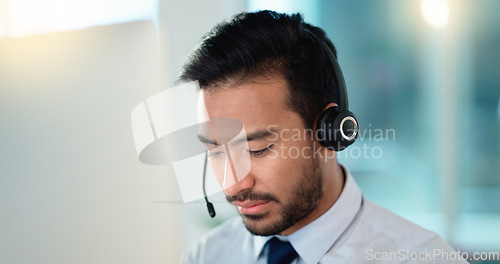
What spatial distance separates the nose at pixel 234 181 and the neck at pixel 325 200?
0.20 metres

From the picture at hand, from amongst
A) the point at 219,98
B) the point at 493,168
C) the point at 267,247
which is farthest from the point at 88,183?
the point at 493,168

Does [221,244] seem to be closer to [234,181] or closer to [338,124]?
[234,181]

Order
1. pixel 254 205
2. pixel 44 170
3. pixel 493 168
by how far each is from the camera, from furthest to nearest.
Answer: pixel 493 168
pixel 254 205
pixel 44 170

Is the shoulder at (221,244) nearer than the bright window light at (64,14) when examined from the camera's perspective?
No

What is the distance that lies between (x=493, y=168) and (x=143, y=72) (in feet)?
10.9

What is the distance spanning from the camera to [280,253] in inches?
40.6

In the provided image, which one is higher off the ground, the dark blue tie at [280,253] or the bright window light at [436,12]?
the bright window light at [436,12]

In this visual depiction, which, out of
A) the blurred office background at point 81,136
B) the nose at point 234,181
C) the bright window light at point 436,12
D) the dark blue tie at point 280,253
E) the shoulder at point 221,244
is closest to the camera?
the blurred office background at point 81,136

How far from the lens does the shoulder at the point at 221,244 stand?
1.22m

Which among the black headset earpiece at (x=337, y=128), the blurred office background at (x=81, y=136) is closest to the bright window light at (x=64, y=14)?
the blurred office background at (x=81, y=136)

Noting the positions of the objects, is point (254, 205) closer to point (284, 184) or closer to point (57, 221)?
point (284, 184)

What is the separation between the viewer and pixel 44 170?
1.67 feet

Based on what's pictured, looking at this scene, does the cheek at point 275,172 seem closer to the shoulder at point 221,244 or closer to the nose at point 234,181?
the nose at point 234,181

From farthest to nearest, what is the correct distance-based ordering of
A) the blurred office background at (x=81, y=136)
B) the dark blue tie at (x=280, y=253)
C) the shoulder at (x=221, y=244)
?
the shoulder at (x=221, y=244), the dark blue tie at (x=280, y=253), the blurred office background at (x=81, y=136)
